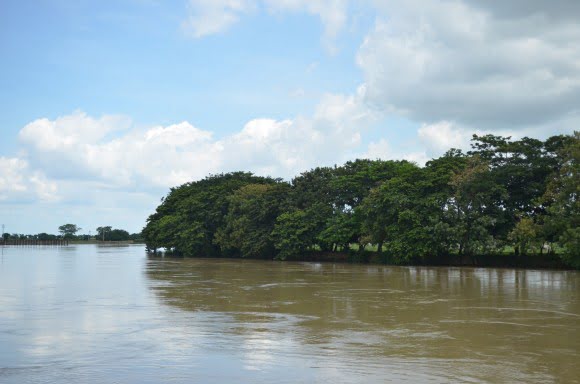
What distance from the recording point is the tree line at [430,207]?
114 ft

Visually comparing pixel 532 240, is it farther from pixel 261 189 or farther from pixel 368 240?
A: pixel 261 189

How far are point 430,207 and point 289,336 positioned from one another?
3045 cm

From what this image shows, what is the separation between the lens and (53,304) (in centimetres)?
1736

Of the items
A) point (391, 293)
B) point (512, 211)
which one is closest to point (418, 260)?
point (512, 211)

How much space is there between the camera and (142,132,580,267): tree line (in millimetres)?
34750

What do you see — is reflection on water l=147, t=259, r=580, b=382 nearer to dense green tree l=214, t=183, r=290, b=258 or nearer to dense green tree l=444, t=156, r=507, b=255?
dense green tree l=444, t=156, r=507, b=255

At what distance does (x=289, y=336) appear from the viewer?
1153cm

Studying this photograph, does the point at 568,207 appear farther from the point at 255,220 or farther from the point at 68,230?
the point at 68,230

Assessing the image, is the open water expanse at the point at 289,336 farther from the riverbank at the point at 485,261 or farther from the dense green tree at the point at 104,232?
the dense green tree at the point at 104,232

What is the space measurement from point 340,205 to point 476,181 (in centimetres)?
1501

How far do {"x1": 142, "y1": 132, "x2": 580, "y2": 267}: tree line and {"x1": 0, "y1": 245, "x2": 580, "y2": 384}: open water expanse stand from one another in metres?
Answer: 14.8

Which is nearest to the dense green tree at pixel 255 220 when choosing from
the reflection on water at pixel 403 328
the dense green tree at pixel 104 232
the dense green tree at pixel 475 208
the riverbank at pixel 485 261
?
the riverbank at pixel 485 261

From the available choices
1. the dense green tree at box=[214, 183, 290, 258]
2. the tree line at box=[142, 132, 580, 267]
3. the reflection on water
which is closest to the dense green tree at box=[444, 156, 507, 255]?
the tree line at box=[142, 132, 580, 267]

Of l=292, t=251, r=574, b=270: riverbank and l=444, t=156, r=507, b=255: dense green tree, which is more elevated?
l=444, t=156, r=507, b=255: dense green tree
